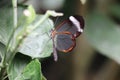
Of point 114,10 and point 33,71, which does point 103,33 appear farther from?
point 33,71

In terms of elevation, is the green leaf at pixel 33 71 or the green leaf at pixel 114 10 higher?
the green leaf at pixel 33 71

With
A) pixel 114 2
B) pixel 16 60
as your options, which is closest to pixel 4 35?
pixel 16 60

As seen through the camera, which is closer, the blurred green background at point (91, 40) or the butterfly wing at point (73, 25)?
the butterfly wing at point (73, 25)

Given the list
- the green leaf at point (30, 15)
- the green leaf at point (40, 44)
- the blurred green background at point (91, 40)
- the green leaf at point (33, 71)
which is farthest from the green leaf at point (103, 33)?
the green leaf at point (30, 15)

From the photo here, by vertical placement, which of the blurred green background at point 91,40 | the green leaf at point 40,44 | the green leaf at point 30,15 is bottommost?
the blurred green background at point 91,40

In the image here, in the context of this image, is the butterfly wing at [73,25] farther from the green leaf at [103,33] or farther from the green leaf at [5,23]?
the green leaf at [103,33]

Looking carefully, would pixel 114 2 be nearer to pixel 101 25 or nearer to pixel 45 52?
pixel 101 25

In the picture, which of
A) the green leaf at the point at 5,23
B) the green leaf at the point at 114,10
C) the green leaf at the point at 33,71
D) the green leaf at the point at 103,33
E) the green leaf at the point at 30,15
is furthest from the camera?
the green leaf at the point at 114,10
